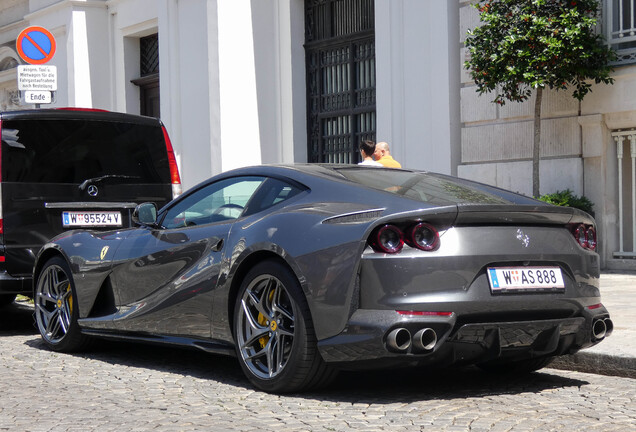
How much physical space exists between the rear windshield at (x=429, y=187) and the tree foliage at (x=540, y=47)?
531 centimetres

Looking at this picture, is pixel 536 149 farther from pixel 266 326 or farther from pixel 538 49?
pixel 266 326

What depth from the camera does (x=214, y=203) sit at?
6836mm

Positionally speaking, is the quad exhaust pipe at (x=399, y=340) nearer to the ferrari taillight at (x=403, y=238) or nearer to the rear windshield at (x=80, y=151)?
the ferrari taillight at (x=403, y=238)

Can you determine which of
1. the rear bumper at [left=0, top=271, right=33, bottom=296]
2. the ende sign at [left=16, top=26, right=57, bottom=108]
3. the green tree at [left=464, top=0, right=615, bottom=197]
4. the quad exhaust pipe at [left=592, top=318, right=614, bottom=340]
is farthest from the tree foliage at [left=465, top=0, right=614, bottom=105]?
the quad exhaust pipe at [left=592, top=318, right=614, bottom=340]

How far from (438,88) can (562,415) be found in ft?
30.8

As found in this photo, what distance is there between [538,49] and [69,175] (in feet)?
17.4

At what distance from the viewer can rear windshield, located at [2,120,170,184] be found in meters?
9.17

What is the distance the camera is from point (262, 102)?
18141 millimetres

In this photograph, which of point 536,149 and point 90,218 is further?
point 536,149

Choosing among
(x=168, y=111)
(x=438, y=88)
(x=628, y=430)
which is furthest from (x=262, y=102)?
(x=628, y=430)

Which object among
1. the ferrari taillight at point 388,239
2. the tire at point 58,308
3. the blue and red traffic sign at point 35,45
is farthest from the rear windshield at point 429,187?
the blue and red traffic sign at point 35,45

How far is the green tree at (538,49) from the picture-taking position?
11555 mm

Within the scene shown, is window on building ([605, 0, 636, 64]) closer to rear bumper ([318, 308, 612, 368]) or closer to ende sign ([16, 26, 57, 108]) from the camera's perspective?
ende sign ([16, 26, 57, 108])

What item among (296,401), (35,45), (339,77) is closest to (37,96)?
(35,45)
